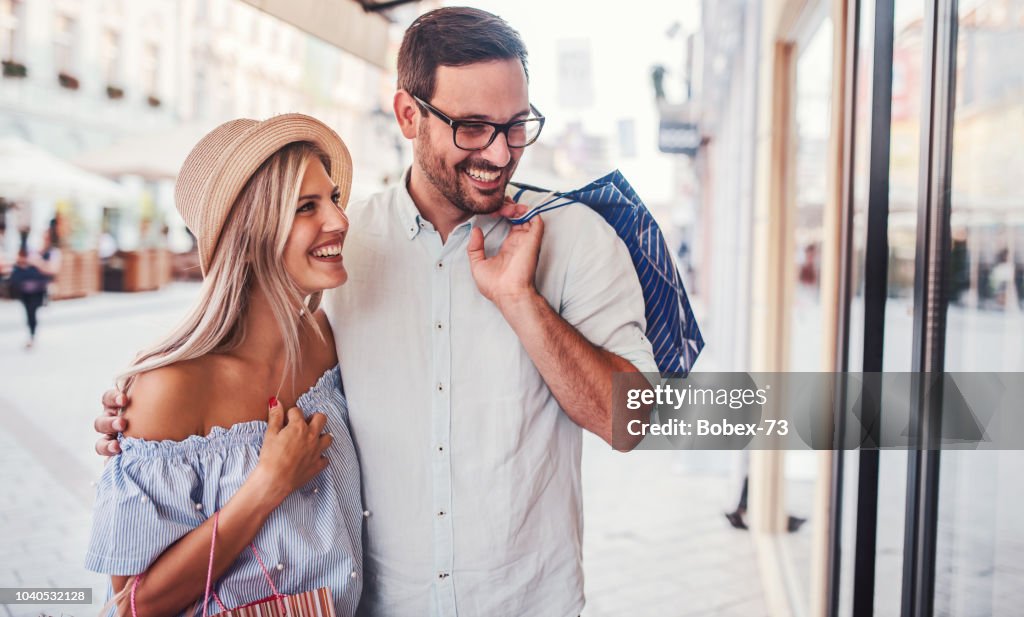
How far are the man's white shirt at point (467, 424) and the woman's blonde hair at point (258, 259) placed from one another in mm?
166

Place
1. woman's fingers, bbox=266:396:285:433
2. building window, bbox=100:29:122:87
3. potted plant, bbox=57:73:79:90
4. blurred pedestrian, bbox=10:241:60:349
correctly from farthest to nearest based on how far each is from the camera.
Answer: building window, bbox=100:29:122:87 → potted plant, bbox=57:73:79:90 → blurred pedestrian, bbox=10:241:60:349 → woman's fingers, bbox=266:396:285:433

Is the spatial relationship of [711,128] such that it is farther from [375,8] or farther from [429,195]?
[429,195]

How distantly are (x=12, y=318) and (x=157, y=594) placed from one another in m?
11.0

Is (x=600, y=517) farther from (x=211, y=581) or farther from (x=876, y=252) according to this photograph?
(x=211, y=581)

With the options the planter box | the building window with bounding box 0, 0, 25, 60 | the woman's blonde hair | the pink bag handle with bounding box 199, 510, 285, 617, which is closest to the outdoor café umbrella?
the planter box

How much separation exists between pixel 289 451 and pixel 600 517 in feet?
11.6

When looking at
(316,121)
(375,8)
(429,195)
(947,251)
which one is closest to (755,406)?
(947,251)

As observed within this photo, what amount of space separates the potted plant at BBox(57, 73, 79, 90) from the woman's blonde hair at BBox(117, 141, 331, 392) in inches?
664

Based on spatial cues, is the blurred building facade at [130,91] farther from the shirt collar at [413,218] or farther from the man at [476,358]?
the man at [476,358]

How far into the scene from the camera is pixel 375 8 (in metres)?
2.85

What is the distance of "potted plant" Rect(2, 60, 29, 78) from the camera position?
13078 mm

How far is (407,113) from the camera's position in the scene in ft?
4.85

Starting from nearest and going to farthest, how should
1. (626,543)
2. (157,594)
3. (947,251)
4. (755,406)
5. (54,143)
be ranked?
(157,594)
(947,251)
(755,406)
(626,543)
(54,143)

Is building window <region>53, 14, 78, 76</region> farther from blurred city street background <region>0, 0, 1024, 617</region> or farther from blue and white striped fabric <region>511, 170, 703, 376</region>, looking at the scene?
blue and white striped fabric <region>511, 170, 703, 376</region>
